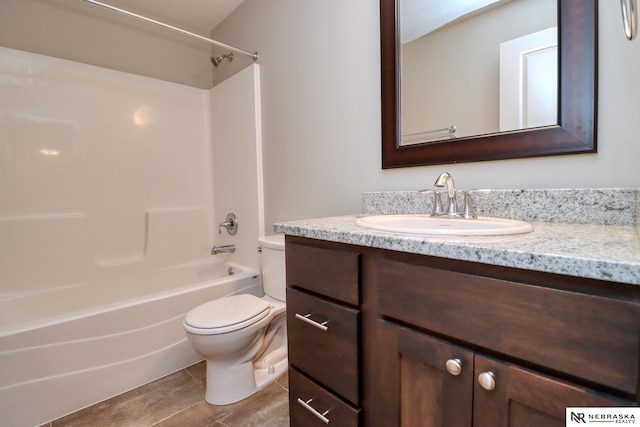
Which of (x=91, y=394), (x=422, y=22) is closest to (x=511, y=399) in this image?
(x=422, y=22)

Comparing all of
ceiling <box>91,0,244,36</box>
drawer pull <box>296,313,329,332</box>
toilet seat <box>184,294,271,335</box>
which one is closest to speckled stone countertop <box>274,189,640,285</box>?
drawer pull <box>296,313,329,332</box>

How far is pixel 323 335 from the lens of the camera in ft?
2.95

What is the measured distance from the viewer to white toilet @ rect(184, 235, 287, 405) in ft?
4.53

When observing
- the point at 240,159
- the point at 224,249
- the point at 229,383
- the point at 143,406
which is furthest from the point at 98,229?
the point at 229,383

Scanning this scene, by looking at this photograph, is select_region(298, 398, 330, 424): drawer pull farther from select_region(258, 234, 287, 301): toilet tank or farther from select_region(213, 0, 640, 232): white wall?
select_region(213, 0, 640, 232): white wall

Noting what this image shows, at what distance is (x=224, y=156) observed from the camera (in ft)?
8.25

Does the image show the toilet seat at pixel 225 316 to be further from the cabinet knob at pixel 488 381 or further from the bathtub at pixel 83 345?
the cabinet knob at pixel 488 381

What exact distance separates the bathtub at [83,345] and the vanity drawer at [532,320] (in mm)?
1554

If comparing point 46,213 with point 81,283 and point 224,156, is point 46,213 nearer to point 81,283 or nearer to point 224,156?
point 81,283

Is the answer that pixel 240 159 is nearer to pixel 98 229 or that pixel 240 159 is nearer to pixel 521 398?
pixel 98 229

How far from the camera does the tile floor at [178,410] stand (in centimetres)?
137

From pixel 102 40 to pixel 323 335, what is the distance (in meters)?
2.67

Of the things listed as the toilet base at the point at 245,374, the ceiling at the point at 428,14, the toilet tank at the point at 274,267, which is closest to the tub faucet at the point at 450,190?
the ceiling at the point at 428,14

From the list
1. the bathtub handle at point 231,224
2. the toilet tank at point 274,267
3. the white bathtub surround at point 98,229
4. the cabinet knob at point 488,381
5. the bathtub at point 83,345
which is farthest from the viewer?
the bathtub handle at point 231,224
